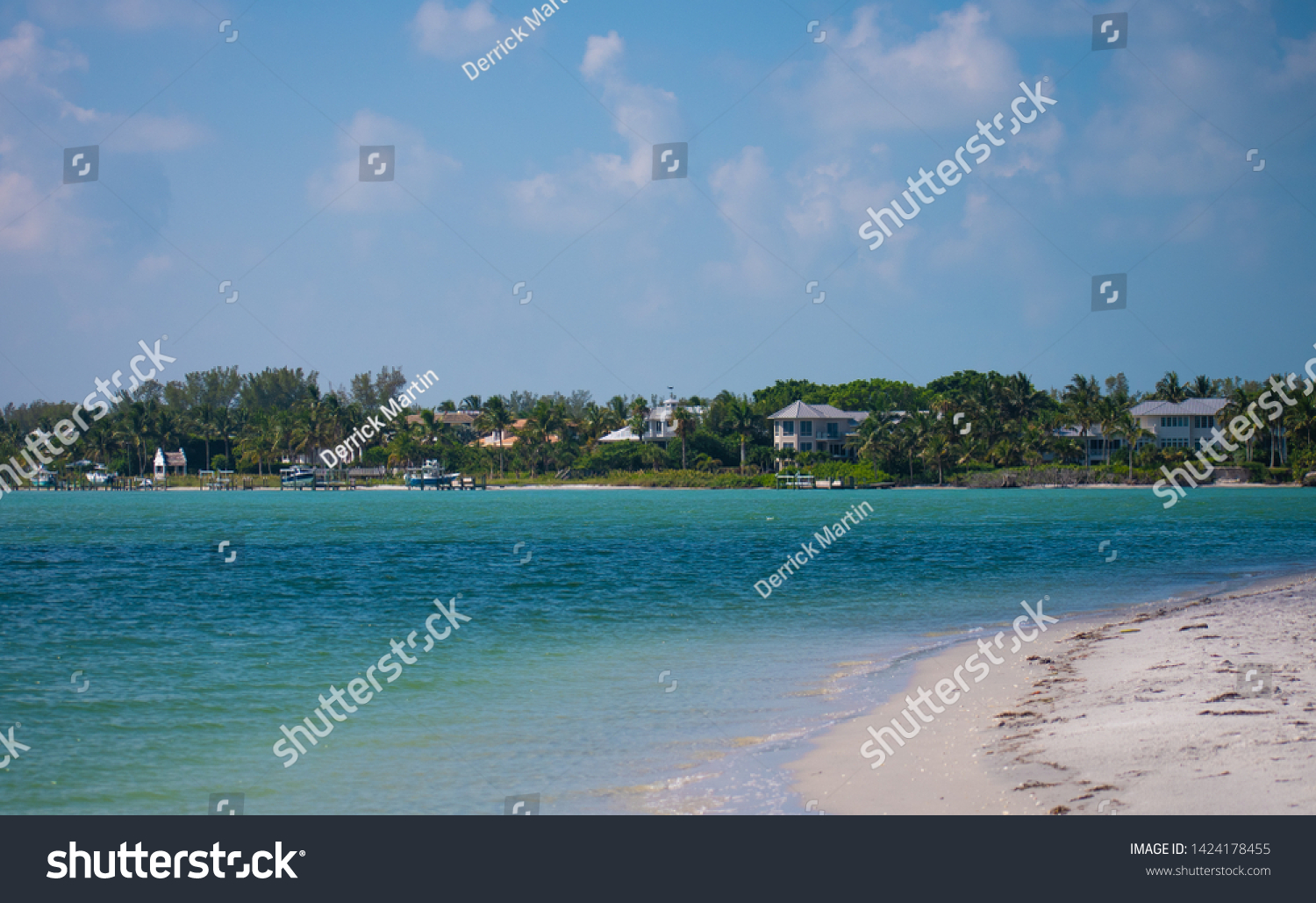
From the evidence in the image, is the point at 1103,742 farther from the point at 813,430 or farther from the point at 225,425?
the point at 225,425

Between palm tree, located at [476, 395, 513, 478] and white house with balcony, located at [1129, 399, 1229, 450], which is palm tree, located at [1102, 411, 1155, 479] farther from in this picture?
palm tree, located at [476, 395, 513, 478]

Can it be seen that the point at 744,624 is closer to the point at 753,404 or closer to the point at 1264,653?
the point at 1264,653

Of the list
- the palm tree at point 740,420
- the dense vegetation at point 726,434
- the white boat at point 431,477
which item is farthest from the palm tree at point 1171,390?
the white boat at point 431,477

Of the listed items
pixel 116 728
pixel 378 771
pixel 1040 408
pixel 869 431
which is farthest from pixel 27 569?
pixel 1040 408

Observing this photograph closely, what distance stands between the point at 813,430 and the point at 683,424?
1689cm

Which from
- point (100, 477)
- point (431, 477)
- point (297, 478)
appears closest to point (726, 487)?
point (431, 477)

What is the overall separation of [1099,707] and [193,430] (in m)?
164

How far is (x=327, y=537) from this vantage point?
2207 inches

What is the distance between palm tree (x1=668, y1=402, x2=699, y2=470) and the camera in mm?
127875

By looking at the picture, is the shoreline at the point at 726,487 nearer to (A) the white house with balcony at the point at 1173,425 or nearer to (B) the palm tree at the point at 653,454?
(B) the palm tree at the point at 653,454

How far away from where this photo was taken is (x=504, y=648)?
19.9m

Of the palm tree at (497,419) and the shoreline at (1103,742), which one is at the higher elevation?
the palm tree at (497,419)

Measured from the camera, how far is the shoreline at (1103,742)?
810cm

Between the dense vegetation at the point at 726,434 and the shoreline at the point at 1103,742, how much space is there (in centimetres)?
10546
